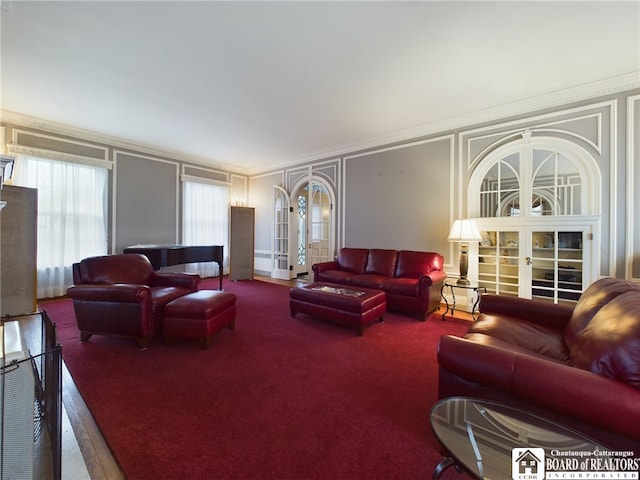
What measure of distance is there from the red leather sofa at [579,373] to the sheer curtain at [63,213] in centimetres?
564

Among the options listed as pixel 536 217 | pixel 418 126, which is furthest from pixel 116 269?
pixel 536 217

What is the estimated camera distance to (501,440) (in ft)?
3.57

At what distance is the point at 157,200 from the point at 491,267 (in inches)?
240

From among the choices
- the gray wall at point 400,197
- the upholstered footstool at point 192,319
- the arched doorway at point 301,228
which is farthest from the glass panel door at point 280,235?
the upholstered footstool at point 192,319

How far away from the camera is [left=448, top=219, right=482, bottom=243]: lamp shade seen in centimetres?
354

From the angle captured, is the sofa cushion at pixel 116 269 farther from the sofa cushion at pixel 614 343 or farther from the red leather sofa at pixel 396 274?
the sofa cushion at pixel 614 343

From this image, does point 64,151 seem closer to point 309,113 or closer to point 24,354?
point 309,113

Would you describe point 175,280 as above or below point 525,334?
above

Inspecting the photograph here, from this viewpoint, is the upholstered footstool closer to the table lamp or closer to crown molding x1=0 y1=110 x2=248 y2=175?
the table lamp

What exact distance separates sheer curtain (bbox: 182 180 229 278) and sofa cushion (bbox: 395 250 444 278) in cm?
430

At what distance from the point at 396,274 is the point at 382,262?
→ 0.98 ft

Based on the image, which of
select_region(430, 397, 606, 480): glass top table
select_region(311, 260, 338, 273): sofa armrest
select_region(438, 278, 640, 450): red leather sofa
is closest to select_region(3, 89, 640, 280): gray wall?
select_region(311, 260, 338, 273): sofa armrest

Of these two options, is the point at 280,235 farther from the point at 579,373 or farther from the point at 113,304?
the point at 579,373

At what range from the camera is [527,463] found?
979mm
